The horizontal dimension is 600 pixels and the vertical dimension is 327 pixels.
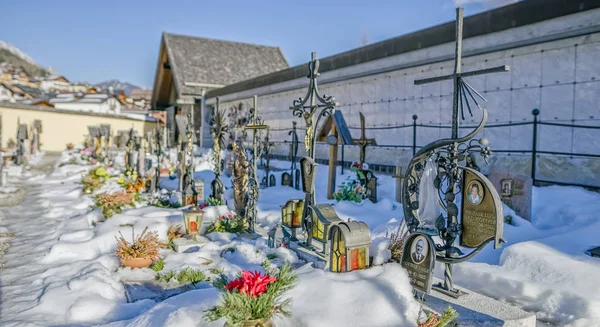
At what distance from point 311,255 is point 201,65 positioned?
2364 cm

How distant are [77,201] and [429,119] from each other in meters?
9.90

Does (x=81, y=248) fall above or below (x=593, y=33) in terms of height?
below

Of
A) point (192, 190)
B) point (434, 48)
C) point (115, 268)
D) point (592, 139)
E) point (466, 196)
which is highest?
point (434, 48)

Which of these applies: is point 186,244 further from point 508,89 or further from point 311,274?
point 508,89

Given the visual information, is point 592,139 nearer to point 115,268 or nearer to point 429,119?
point 429,119

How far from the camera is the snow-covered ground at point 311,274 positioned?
4082 mm

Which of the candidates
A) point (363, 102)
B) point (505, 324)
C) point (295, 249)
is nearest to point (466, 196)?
point (505, 324)

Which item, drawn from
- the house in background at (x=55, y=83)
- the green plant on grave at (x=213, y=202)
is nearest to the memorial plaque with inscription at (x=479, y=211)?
the green plant on grave at (x=213, y=202)

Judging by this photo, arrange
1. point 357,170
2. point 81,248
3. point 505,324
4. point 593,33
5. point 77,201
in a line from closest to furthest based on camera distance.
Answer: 1. point 505,324
2. point 81,248
3. point 593,33
4. point 357,170
5. point 77,201

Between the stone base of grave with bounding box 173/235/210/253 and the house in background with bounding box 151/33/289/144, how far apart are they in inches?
747

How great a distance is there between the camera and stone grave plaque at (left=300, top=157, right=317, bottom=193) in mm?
7309

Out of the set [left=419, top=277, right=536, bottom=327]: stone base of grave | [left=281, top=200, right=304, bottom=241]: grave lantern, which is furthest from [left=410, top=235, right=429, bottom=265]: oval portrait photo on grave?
[left=281, top=200, right=304, bottom=241]: grave lantern

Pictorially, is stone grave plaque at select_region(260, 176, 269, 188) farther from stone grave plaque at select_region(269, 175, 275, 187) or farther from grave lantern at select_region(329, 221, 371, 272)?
grave lantern at select_region(329, 221, 371, 272)

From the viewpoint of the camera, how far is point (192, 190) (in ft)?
36.6
